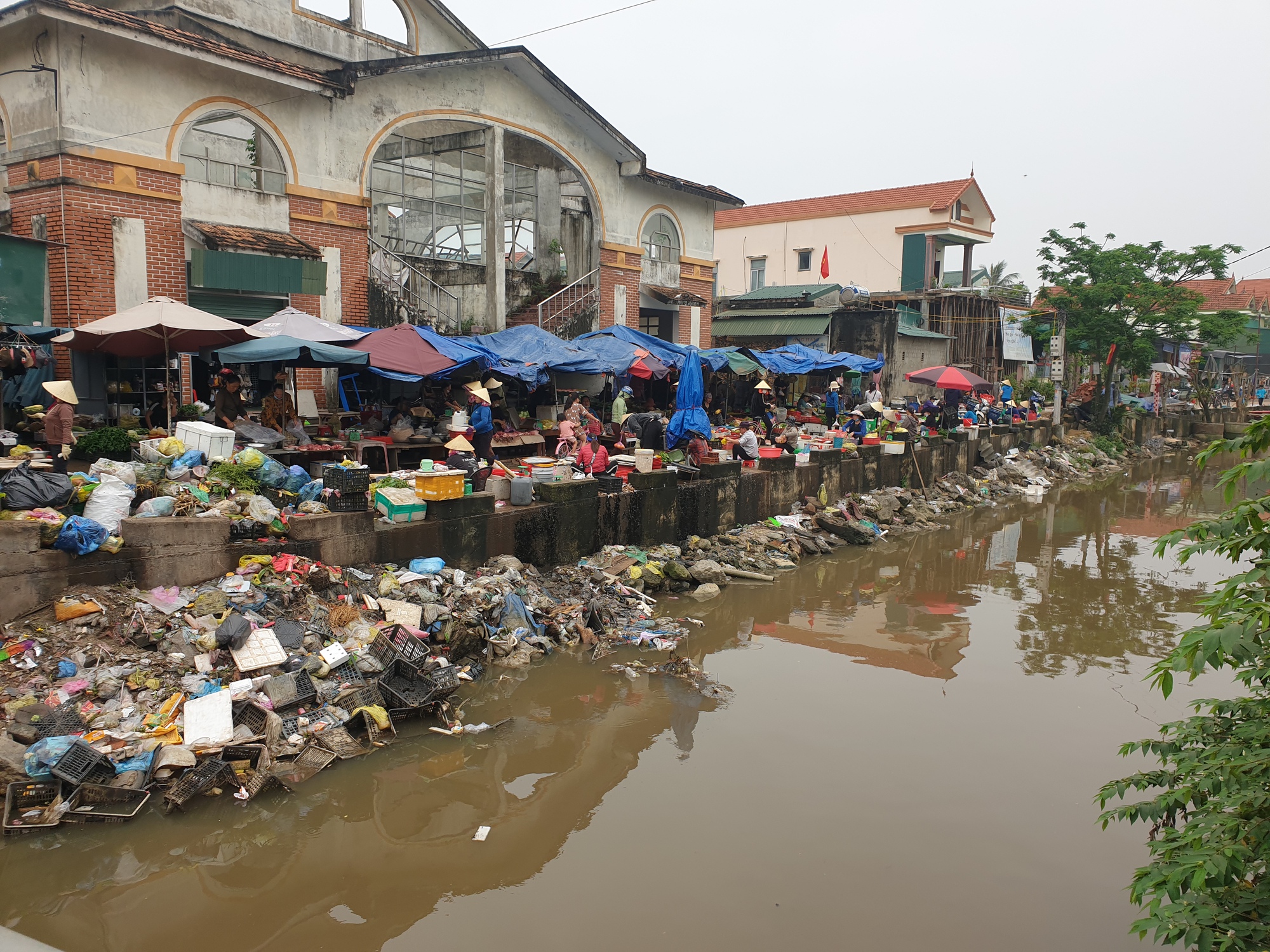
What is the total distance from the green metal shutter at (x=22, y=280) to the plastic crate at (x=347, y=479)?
17.7 feet

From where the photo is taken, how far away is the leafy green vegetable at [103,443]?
9.62 m

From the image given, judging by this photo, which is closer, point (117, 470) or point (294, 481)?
point (117, 470)

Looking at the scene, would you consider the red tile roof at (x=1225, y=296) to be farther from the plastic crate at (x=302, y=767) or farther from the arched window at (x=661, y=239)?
the plastic crate at (x=302, y=767)

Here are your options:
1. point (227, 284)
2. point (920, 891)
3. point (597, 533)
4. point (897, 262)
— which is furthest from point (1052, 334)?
point (920, 891)

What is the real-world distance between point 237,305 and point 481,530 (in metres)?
6.34

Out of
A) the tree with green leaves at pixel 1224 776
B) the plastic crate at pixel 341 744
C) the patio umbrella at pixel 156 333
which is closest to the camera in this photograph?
the tree with green leaves at pixel 1224 776

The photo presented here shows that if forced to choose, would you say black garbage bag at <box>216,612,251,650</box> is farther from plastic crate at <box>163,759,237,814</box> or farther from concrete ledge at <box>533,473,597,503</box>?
concrete ledge at <box>533,473,597,503</box>

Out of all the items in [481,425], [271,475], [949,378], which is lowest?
[271,475]

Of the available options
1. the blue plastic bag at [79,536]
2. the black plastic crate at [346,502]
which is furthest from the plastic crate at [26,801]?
the black plastic crate at [346,502]

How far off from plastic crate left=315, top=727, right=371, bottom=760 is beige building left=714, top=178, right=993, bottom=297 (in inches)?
1057

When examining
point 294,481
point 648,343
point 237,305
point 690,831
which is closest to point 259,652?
point 294,481

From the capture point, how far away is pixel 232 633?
24.2ft

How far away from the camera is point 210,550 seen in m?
8.20

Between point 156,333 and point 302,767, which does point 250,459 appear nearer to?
point 156,333
